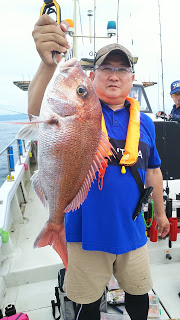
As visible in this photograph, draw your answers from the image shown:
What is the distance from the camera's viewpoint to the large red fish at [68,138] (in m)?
1.23

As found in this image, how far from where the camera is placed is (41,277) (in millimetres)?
2947

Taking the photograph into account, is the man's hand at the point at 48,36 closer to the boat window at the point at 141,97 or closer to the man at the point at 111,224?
the man at the point at 111,224

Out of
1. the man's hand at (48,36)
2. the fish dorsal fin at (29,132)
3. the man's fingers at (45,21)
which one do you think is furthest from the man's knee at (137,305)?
the man's fingers at (45,21)

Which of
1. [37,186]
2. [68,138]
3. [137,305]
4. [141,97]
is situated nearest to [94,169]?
[68,138]

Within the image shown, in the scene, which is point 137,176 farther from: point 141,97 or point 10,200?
point 141,97

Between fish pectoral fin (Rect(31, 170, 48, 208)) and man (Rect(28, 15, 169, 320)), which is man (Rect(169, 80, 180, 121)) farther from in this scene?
fish pectoral fin (Rect(31, 170, 48, 208))

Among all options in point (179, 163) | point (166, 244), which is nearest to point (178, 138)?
point (179, 163)

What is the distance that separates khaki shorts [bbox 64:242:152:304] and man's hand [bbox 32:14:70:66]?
125 cm

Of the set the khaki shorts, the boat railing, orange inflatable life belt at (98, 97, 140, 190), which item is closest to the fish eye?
orange inflatable life belt at (98, 97, 140, 190)

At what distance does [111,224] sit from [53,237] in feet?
1.37

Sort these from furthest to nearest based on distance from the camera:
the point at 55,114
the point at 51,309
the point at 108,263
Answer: the point at 51,309
the point at 108,263
the point at 55,114

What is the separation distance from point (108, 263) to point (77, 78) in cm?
125

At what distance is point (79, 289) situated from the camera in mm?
1732

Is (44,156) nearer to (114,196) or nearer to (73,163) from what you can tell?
(73,163)
